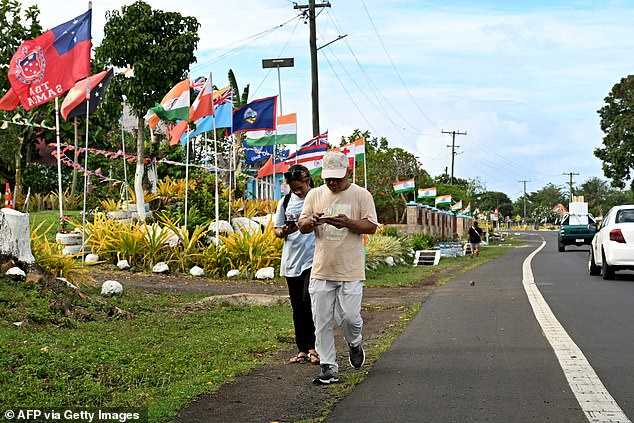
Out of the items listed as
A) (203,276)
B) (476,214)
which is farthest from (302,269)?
(476,214)

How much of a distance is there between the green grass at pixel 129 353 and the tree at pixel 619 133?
58.6m

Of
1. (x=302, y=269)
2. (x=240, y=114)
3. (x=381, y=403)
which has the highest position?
(x=240, y=114)

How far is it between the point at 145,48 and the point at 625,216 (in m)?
13.0

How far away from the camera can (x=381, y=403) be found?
6.72m

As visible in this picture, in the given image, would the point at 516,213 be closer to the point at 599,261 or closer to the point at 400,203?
the point at 400,203

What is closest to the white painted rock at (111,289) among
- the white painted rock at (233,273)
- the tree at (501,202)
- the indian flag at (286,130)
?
the white painted rock at (233,273)

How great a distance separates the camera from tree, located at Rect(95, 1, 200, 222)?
24172 millimetres

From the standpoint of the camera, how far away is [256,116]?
2414 centimetres

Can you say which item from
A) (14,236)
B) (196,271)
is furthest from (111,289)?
(196,271)

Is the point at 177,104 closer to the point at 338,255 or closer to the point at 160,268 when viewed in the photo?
the point at 160,268

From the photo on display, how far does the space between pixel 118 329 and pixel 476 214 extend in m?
72.7

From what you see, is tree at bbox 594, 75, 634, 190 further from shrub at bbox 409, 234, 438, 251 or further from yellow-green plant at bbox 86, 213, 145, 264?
yellow-green plant at bbox 86, 213, 145, 264

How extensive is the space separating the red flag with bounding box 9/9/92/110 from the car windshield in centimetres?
1189

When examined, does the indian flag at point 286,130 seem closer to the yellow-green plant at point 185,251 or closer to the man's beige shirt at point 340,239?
the yellow-green plant at point 185,251
